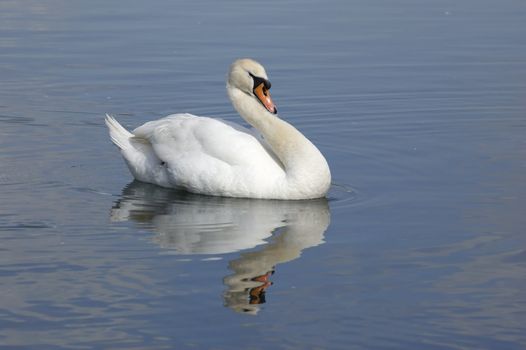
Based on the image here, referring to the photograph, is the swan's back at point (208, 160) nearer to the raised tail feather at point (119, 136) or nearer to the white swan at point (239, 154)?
the white swan at point (239, 154)

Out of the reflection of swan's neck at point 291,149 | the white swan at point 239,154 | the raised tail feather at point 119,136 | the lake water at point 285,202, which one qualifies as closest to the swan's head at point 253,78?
the white swan at point 239,154

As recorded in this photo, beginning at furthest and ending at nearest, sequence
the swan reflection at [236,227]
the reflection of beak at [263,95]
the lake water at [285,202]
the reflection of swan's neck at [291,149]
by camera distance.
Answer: the reflection of beak at [263,95] < the reflection of swan's neck at [291,149] < the swan reflection at [236,227] < the lake water at [285,202]

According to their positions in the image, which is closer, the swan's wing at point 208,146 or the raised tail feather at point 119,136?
the swan's wing at point 208,146

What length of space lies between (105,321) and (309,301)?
1.27 m

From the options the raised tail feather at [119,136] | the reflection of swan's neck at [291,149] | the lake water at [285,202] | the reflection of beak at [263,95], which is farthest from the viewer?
the raised tail feather at [119,136]

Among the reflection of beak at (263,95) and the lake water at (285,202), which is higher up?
the reflection of beak at (263,95)

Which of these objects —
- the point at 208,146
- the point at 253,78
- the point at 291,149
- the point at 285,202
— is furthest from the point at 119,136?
the point at 285,202

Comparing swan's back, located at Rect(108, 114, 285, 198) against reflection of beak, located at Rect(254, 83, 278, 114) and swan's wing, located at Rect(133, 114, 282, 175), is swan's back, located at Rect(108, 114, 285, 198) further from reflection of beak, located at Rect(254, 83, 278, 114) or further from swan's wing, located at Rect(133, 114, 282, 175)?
reflection of beak, located at Rect(254, 83, 278, 114)

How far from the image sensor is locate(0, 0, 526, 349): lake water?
7746 mm

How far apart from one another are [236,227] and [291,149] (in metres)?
1.32

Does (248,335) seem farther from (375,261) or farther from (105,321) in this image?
(375,261)

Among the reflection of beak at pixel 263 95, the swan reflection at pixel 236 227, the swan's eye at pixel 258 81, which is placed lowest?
the swan reflection at pixel 236 227

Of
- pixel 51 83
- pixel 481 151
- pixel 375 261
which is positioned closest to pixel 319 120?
pixel 481 151

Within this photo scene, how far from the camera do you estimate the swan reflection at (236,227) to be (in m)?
8.66
